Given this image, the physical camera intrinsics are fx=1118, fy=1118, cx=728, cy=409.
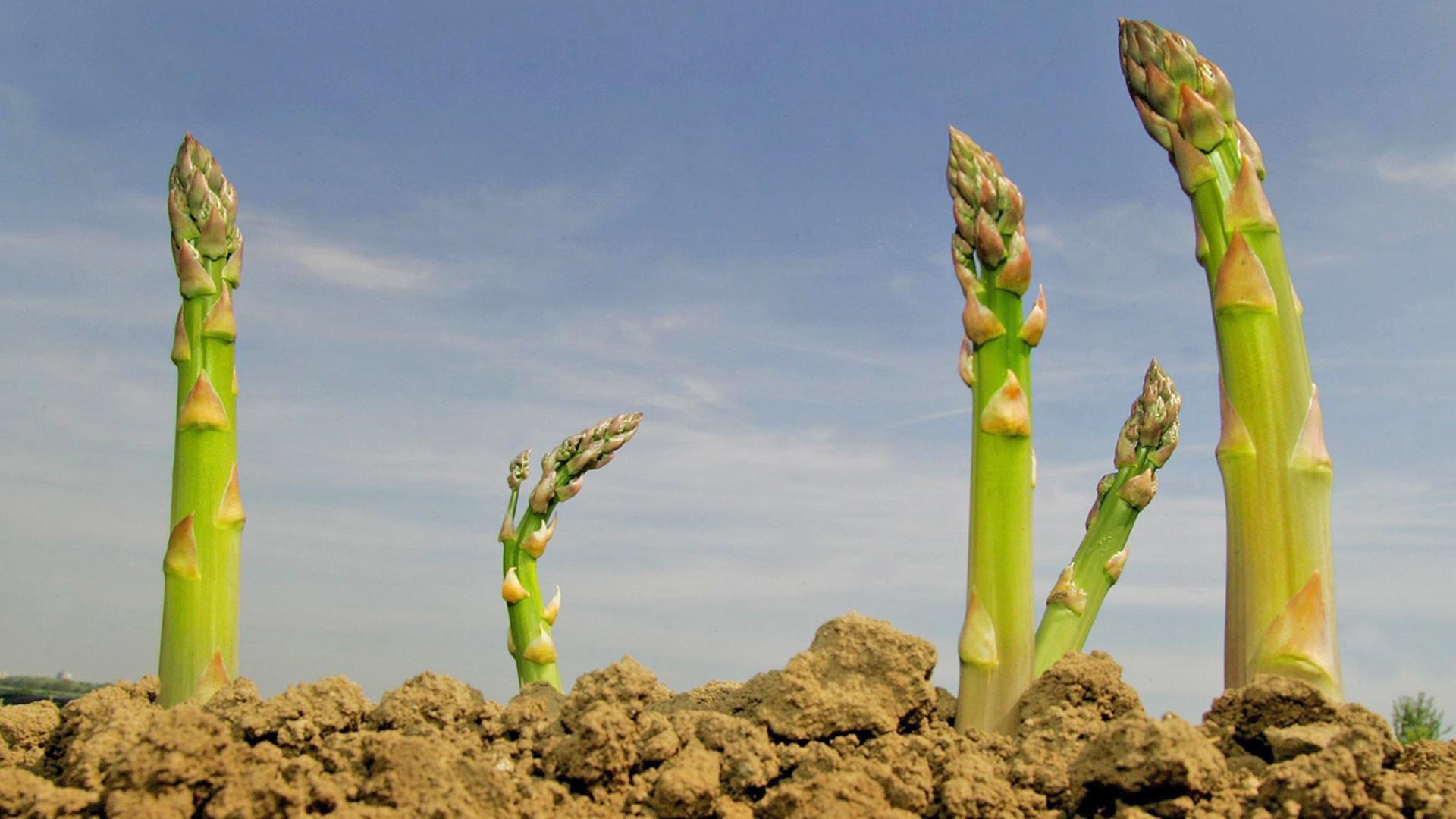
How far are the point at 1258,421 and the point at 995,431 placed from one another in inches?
32.1

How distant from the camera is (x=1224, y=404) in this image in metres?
3.50

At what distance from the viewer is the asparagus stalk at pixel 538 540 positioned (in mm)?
7051

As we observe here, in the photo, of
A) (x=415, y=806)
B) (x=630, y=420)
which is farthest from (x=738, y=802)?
(x=630, y=420)

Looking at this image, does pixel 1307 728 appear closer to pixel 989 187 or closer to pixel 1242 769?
pixel 1242 769

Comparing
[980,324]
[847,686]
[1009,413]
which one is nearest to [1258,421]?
[1009,413]

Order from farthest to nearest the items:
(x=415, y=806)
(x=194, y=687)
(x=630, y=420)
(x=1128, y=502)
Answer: (x=630, y=420)
(x=1128, y=502)
(x=194, y=687)
(x=415, y=806)

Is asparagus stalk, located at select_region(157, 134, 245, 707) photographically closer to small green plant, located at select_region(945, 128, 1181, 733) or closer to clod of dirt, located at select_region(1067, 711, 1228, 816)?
small green plant, located at select_region(945, 128, 1181, 733)

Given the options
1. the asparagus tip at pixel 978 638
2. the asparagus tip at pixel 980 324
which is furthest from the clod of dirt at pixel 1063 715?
the asparagus tip at pixel 980 324

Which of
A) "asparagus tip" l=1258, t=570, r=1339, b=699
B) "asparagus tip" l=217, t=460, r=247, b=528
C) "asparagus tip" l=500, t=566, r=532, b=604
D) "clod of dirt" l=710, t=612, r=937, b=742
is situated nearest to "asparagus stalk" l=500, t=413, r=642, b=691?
"asparagus tip" l=500, t=566, r=532, b=604

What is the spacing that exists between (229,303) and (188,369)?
31 centimetres

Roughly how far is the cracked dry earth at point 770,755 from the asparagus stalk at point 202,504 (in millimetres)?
651

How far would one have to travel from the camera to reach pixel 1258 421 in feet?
11.2

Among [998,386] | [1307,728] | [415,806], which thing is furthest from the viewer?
[998,386]

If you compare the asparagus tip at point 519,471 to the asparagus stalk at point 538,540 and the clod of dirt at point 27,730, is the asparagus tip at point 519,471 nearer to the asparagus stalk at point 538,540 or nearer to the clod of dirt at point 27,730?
the asparagus stalk at point 538,540
